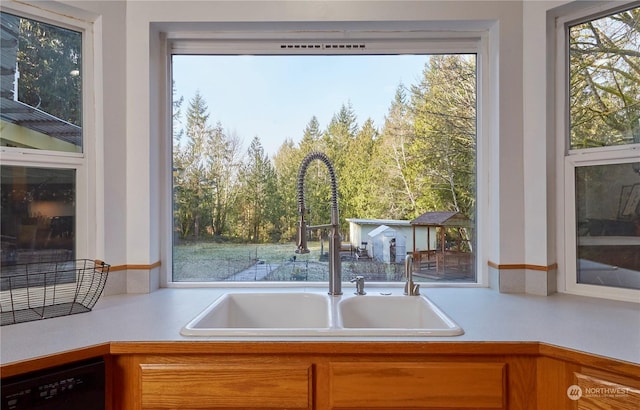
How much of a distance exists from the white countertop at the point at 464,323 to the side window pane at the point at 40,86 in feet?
2.46

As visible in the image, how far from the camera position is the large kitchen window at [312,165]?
180cm

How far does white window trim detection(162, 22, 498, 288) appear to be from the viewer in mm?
1748

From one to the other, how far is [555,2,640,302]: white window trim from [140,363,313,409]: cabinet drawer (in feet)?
4.18

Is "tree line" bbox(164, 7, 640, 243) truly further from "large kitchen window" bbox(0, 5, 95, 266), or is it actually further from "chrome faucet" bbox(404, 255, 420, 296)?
"large kitchen window" bbox(0, 5, 95, 266)

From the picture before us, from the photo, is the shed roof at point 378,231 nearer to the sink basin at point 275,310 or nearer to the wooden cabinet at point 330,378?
the sink basin at point 275,310

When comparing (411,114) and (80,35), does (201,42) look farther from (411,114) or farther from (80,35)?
(411,114)

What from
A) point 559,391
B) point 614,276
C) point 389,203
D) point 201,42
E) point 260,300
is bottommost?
point 559,391

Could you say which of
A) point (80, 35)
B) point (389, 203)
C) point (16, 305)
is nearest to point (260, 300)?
point (389, 203)

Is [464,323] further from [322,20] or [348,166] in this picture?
[322,20]

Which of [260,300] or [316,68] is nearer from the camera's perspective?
[260,300]

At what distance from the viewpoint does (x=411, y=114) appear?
1.80 metres

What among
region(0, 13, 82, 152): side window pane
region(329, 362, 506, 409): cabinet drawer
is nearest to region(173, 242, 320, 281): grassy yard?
region(0, 13, 82, 152): side window pane

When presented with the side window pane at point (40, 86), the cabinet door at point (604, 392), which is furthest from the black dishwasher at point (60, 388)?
the cabinet door at point (604, 392)

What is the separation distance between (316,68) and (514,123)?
0.97 m
